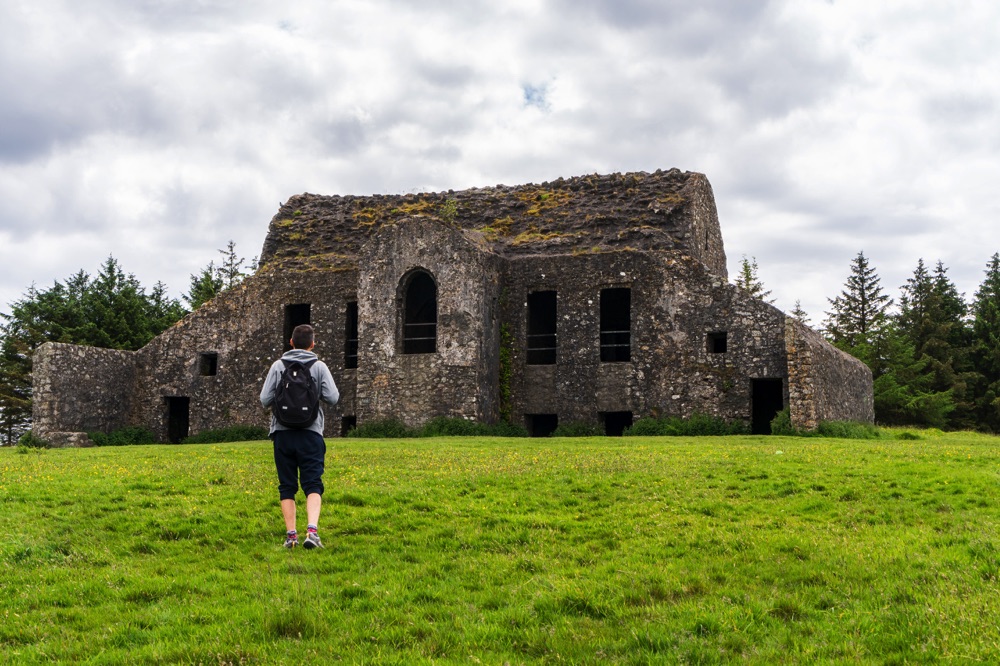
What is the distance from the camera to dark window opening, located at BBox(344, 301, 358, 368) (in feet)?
88.8

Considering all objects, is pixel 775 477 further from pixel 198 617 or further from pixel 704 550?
pixel 198 617

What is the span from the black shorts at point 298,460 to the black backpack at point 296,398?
0.36 feet

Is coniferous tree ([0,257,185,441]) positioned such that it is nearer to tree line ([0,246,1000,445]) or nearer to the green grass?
tree line ([0,246,1000,445])

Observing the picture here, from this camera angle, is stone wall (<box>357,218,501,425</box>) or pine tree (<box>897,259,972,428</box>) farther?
pine tree (<box>897,259,972,428</box>)

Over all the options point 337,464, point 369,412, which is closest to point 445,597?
point 337,464

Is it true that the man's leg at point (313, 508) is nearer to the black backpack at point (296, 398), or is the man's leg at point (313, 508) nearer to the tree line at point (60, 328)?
the black backpack at point (296, 398)

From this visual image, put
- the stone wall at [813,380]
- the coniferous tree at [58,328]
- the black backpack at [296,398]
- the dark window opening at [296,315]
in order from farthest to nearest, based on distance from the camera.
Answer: the coniferous tree at [58,328] → the dark window opening at [296,315] → the stone wall at [813,380] → the black backpack at [296,398]

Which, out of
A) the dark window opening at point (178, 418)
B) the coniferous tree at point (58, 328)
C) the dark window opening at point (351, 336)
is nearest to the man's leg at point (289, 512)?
the dark window opening at point (351, 336)

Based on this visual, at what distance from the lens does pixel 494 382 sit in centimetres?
2534

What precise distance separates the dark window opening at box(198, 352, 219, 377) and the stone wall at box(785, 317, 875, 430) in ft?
58.8

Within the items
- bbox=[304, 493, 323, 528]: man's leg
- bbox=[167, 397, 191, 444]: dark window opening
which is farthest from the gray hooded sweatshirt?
bbox=[167, 397, 191, 444]: dark window opening

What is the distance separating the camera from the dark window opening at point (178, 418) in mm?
29125

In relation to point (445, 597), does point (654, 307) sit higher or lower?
higher

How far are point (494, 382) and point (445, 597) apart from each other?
60.5 feet
